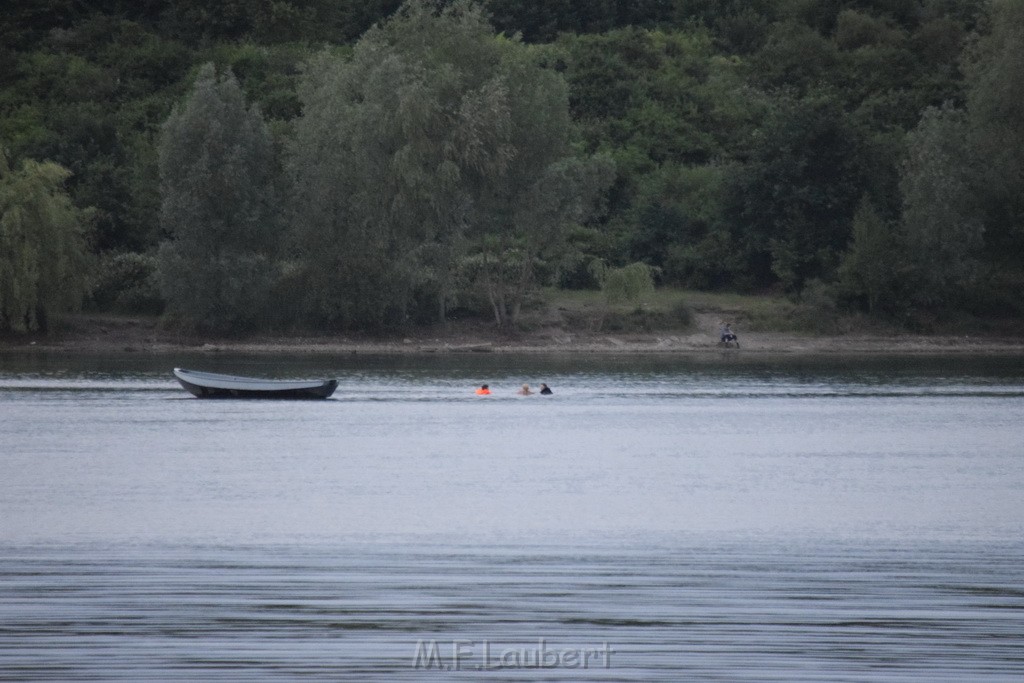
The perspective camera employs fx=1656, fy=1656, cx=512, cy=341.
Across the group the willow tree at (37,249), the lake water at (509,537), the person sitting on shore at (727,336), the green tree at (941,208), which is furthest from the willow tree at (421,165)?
the lake water at (509,537)

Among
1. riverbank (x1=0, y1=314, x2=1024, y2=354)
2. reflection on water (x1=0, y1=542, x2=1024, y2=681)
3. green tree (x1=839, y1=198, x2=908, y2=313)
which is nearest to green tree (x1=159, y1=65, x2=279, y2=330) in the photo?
riverbank (x1=0, y1=314, x2=1024, y2=354)

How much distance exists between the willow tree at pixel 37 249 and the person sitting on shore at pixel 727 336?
33.3m

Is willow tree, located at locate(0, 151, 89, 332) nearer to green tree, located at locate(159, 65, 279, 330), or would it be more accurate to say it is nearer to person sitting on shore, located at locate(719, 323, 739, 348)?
green tree, located at locate(159, 65, 279, 330)

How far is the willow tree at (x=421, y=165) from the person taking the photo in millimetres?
85000

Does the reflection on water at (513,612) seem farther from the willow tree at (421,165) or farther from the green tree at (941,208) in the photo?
the green tree at (941,208)

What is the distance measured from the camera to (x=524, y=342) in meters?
89.2

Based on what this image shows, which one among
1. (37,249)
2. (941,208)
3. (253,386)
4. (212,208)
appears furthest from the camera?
(941,208)

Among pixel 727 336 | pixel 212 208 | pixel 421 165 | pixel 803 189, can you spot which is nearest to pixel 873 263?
pixel 803 189

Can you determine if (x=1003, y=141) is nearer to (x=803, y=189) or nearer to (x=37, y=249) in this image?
(x=803, y=189)

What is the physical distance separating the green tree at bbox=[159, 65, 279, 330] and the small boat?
22531mm

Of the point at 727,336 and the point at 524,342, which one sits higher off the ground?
the point at 727,336

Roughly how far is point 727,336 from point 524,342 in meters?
10.9

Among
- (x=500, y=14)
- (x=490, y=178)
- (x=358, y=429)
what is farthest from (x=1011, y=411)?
(x=500, y=14)

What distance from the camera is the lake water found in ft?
71.8
